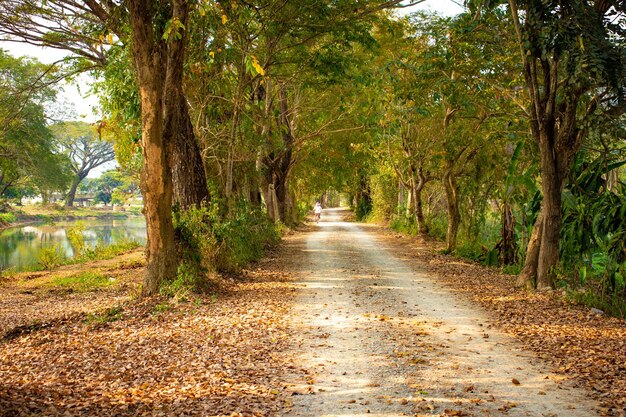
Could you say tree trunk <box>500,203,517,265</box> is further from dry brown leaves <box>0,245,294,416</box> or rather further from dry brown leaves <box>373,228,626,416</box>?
dry brown leaves <box>0,245,294,416</box>

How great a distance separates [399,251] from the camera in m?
17.5

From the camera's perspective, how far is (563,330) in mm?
7055

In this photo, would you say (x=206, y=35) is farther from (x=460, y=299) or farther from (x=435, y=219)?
(x=435, y=219)

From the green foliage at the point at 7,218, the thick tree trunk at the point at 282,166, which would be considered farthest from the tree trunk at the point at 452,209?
the green foliage at the point at 7,218

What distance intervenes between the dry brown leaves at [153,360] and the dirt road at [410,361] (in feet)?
1.40

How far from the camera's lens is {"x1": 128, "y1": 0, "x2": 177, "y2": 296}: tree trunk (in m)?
8.48

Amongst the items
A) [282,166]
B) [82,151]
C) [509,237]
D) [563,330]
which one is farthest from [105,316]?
[82,151]

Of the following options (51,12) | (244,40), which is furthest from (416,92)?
(51,12)

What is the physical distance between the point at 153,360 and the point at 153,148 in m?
3.71

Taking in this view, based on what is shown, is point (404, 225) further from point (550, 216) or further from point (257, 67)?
point (257, 67)

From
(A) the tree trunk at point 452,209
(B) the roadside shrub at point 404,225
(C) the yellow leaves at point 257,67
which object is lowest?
(B) the roadside shrub at point 404,225

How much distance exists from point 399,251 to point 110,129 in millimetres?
9115

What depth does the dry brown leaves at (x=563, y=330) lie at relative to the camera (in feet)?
17.0

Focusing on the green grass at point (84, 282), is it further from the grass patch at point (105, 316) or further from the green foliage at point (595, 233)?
the green foliage at point (595, 233)
